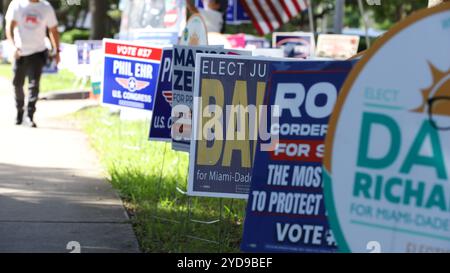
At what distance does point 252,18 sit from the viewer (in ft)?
62.2

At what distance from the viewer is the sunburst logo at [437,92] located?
3703mm

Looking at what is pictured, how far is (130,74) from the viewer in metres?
10.7

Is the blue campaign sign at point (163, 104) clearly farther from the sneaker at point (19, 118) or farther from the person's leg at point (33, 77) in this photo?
the sneaker at point (19, 118)

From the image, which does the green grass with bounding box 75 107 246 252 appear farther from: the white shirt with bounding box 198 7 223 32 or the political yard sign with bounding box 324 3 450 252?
the political yard sign with bounding box 324 3 450 252

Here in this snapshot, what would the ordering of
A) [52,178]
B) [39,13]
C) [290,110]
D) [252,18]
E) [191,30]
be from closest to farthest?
[290,110] < [52,178] < [191,30] < [39,13] < [252,18]

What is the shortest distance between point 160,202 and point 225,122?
2.08 metres

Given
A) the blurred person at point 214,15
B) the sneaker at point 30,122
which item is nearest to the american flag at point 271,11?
the blurred person at point 214,15

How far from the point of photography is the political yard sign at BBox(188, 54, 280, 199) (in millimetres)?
6832

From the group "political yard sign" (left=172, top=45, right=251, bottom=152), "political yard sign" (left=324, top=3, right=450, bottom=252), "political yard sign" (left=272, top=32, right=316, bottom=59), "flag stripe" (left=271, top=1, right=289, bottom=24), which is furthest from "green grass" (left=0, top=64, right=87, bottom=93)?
"political yard sign" (left=324, top=3, right=450, bottom=252)

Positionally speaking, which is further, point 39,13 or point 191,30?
point 39,13

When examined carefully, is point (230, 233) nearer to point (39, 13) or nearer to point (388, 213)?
point (388, 213)

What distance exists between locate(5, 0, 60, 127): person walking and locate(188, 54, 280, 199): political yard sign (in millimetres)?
7334
